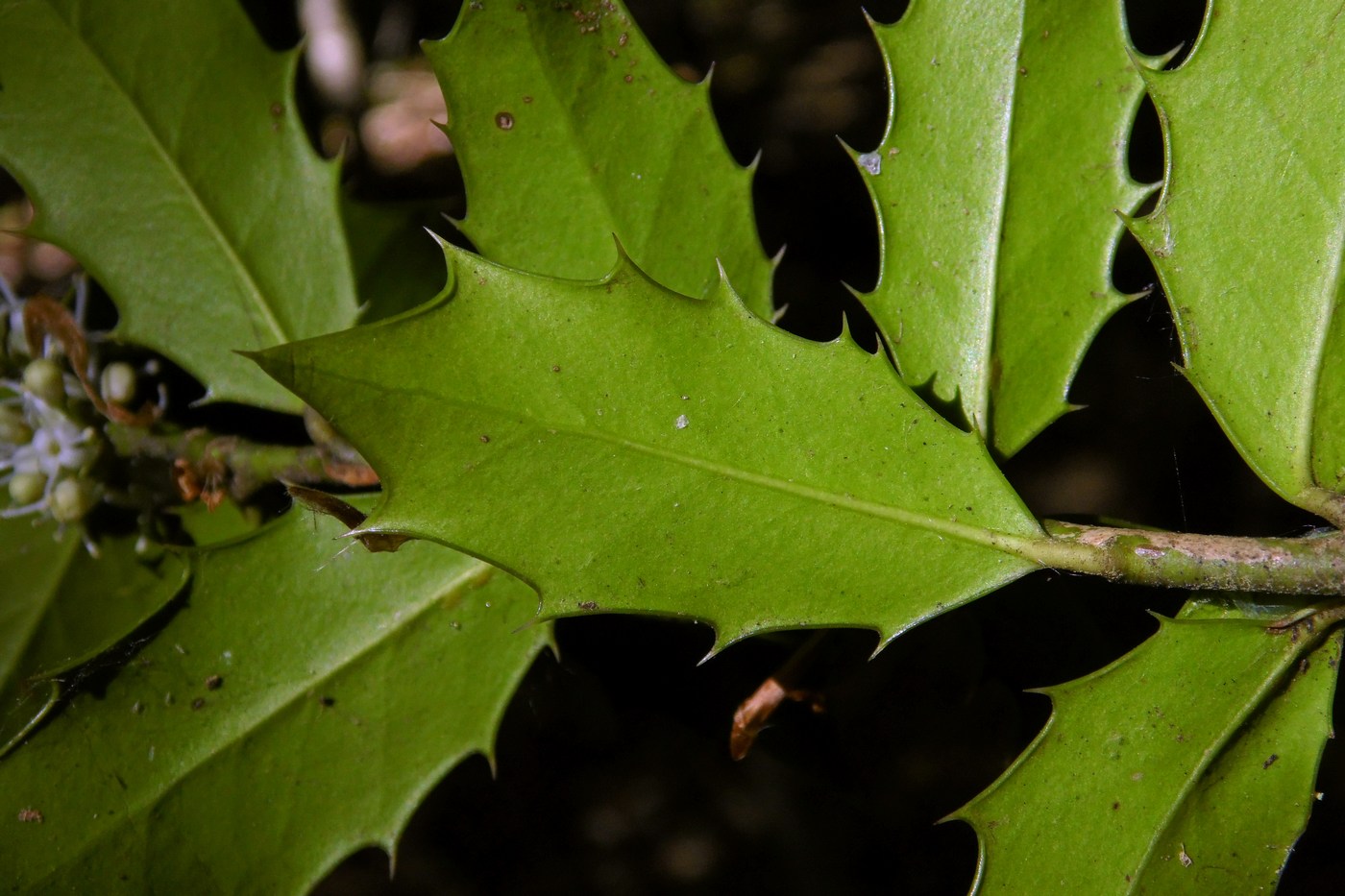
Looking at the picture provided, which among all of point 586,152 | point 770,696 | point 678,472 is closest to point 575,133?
point 586,152

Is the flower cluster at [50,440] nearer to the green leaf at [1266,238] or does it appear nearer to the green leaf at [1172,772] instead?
the green leaf at [1172,772]

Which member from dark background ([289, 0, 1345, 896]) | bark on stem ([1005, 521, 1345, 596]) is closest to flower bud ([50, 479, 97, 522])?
dark background ([289, 0, 1345, 896])

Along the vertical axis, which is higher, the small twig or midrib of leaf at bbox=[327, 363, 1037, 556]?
midrib of leaf at bbox=[327, 363, 1037, 556]

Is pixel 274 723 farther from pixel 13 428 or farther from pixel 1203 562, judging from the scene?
pixel 1203 562

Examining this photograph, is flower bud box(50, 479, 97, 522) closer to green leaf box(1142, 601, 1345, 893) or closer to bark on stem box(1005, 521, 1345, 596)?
bark on stem box(1005, 521, 1345, 596)

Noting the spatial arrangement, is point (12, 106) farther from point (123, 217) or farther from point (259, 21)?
point (259, 21)
